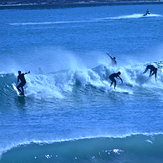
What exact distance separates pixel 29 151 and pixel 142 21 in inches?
2048

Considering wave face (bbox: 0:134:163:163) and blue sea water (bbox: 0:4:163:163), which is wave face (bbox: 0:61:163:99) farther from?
wave face (bbox: 0:134:163:163)

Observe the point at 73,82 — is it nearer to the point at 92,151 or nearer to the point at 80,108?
the point at 80,108

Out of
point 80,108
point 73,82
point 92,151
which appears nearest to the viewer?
point 92,151

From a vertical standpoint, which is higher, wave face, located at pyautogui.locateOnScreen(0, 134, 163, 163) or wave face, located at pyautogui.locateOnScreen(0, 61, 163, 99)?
wave face, located at pyautogui.locateOnScreen(0, 61, 163, 99)

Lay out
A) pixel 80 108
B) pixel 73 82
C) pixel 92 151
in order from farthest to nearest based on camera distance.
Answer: pixel 73 82, pixel 80 108, pixel 92 151

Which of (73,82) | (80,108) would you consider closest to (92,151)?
(80,108)

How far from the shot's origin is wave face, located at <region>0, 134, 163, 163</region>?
48.5ft

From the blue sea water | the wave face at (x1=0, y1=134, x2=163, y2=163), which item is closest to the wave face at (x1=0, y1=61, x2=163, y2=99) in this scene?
the blue sea water

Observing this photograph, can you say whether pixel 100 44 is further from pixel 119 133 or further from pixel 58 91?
pixel 119 133

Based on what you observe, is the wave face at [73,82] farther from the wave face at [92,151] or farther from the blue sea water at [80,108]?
the wave face at [92,151]

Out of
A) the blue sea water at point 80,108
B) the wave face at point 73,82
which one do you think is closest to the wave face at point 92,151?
the blue sea water at point 80,108

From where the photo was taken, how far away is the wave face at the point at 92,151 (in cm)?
1480

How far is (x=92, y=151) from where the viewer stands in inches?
603

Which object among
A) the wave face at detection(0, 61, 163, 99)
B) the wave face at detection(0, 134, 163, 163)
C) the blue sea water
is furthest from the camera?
the wave face at detection(0, 61, 163, 99)
